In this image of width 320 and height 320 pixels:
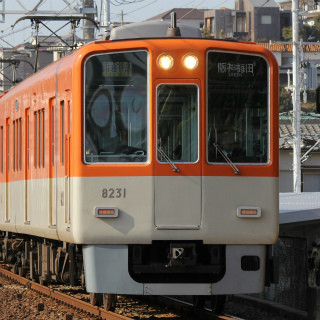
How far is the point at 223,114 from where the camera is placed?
9805 mm

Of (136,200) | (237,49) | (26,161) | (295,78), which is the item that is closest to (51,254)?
(26,161)

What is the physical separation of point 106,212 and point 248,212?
132 cm

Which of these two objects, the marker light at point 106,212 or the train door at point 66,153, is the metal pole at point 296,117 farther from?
the marker light at point 106,212

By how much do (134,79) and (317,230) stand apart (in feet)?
20.6

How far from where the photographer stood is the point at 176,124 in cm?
971

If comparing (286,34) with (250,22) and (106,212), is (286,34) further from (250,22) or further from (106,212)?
(106,212)

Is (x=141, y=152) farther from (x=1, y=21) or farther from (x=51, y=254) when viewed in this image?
(x=1, y=21)

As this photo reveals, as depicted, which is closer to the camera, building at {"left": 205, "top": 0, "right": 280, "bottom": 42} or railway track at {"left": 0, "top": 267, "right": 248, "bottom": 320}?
railway track at {"left": 0, "top": 267, "right": 248, "bottom": 320}

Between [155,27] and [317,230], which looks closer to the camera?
[155,27]

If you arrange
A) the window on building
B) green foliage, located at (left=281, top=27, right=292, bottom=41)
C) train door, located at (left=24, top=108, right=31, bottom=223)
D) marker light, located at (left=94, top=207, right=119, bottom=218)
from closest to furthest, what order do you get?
marker light, located at (left=94, top=207, right=119, bottom=218), train door, located at (left=24, top=108, right=31, bottom=223), green foliage, located at (left=281, top=27, right=292, bottom=41), the window on building

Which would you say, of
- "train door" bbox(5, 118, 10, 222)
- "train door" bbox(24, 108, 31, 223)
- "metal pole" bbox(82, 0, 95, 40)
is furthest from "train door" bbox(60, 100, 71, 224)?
"metal pole" bbox(82, 0, 95, 40)

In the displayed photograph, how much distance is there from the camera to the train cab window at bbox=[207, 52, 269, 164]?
977 cm

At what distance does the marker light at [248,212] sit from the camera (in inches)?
382

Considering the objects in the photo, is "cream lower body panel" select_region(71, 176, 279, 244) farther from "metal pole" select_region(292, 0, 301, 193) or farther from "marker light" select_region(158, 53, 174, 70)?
"metal pole" select_region(292, 0, 301, 193)
